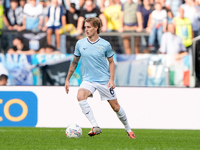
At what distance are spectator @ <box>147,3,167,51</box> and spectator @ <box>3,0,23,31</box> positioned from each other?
11.6ft

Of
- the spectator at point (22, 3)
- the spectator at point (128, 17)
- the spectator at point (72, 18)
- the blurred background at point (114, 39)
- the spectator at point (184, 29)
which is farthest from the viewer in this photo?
the spectator at point (22, 3)

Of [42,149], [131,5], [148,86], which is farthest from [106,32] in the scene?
[42,149]

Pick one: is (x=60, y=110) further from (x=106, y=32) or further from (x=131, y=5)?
(x=131, y=5)

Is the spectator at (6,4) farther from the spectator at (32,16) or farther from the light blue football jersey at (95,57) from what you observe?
the light blue football jersey at (95,57)

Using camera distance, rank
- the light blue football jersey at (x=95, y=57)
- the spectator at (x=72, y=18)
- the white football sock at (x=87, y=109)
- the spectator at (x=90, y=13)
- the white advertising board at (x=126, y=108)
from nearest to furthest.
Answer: the white football sock at (x=87, y=109) → the light blue football jersey at (x=95, y=57) → the white advertising board at (x=126, y=108) → the spectator at (x=72, y=18) → the spectator at (x=90, y=13)

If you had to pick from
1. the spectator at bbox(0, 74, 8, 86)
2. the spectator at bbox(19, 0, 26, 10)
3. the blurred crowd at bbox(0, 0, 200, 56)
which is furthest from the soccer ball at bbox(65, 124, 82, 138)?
the spectator at bbox(19, 0, 26, 10)

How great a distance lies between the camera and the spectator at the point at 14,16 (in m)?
12.6

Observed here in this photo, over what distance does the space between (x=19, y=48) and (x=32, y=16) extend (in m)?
1.08

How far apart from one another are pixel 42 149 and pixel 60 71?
21.8 feet

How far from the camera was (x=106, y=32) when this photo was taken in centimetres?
1256

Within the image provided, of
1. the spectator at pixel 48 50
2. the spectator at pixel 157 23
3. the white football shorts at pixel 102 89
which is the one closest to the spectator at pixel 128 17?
the spectator at pixel 157 23

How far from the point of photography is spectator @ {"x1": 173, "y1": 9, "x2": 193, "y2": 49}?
12312mm

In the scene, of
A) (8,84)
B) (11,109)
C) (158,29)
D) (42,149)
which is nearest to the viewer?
(42,149)

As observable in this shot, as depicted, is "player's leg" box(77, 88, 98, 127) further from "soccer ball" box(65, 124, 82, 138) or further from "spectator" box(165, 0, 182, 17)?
"spectator" box(165, 0, 182, 17)
